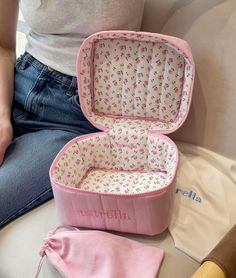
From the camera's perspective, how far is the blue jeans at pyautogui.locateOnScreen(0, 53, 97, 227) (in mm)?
815

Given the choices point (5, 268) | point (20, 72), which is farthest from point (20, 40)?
point (5, 268)

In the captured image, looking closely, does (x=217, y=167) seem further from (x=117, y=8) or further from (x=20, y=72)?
(x=20, y=72)

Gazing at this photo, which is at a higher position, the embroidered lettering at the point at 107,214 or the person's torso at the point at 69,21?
the person's torso at the point at 69,21

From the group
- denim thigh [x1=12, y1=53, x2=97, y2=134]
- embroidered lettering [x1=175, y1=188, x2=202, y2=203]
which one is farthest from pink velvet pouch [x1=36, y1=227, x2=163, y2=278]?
denim thigh [x1=12, y1=53, x2=97, y2=134]

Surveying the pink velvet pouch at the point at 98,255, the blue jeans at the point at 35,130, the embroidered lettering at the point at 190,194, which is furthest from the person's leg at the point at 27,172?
the embroidered lettering at the point at 190,194

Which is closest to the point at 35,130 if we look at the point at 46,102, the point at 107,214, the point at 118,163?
the point at 46,102

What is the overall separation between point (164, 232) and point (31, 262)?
0.25 m

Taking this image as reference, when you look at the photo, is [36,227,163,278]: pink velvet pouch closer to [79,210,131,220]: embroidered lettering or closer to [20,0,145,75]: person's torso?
[79,210,131,220]: embroidered lettering

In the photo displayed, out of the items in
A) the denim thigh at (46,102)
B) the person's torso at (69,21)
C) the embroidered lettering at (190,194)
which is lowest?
the embroidered lettering at (190,194)

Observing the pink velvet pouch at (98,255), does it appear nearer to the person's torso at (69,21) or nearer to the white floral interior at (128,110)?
the white floral interior at (128,110)

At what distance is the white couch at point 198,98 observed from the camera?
75cm

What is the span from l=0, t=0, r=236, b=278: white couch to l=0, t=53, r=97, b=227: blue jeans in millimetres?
38

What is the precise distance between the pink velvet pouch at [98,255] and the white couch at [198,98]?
3 cm

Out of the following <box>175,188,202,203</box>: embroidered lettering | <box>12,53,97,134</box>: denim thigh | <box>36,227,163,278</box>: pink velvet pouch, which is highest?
<box>12,53,97,134</box>: denim thigh
